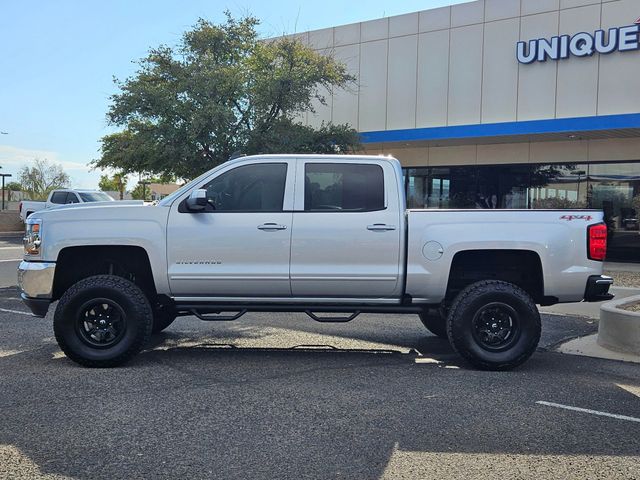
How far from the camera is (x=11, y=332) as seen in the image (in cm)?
779

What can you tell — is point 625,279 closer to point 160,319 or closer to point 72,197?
point 160,319

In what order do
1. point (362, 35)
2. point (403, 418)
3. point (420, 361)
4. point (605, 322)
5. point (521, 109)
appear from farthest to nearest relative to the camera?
point (362, 35) < point (521, 109) < point (605, 322) < point (420, 361) < point (403, 418)

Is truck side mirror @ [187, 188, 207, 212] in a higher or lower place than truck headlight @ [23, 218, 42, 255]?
higher

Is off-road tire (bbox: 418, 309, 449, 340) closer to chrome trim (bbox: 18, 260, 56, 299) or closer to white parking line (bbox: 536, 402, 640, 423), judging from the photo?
white parking line (bbox: 536, 402, 640, 423)

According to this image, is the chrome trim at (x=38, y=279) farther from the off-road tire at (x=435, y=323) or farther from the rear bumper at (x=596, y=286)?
the rear bumper at (x=596, y=286)

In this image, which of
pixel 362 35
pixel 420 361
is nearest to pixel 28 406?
pixel 420 361

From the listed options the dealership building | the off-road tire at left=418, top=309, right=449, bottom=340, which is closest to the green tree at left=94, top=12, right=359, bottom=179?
the dealership building

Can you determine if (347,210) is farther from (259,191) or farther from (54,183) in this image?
(54,183)

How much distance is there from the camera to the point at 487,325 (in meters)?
6.26

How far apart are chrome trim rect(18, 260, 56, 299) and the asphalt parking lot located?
723 millimetres

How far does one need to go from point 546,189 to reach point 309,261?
48.4 feet

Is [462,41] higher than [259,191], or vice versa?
[462,41]

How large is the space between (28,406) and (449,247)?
158 inches

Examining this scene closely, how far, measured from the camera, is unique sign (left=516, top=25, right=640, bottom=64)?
55.1 feet
